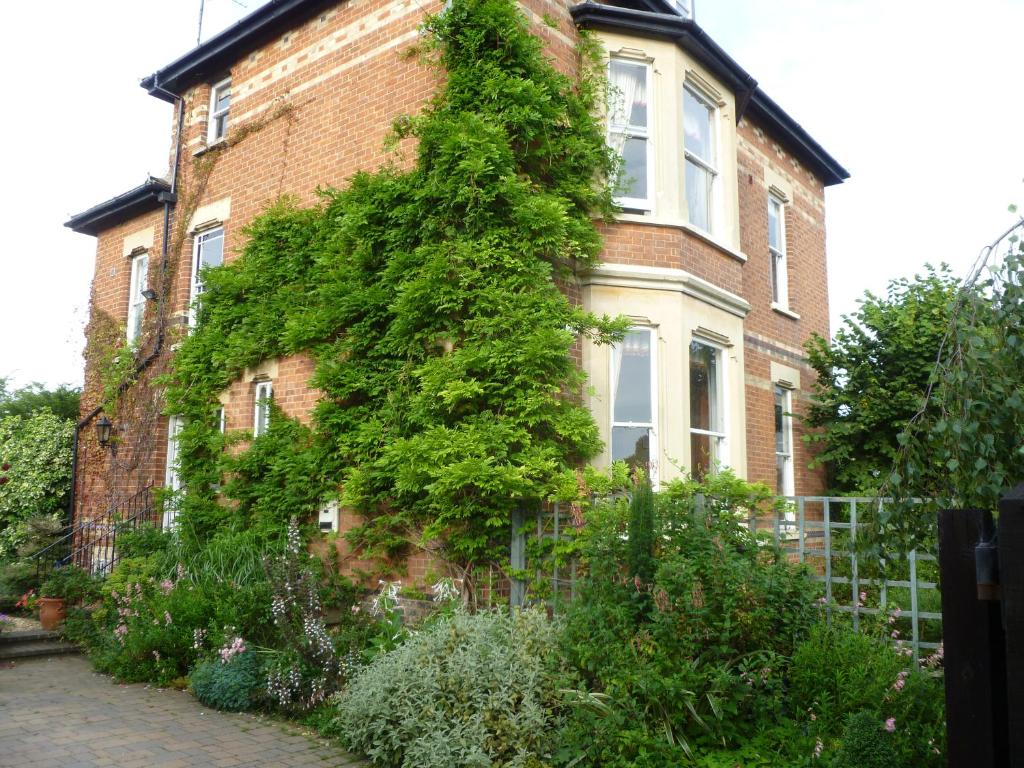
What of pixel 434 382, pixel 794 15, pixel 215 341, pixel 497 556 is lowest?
pixel 497 556

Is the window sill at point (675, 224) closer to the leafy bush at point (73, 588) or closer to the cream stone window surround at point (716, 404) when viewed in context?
the cream stone window surround at point (716, 404)

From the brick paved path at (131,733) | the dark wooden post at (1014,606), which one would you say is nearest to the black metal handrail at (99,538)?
the brick paved path at (131,733)

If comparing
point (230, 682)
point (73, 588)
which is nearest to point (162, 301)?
point (73, 588)

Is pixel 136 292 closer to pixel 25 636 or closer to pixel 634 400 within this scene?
pixel 25 636

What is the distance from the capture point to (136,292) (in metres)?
13.7

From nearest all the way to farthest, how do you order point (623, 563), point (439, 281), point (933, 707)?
point (933, 707), point (623, 563), point (439, 281)

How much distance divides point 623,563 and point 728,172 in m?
6.60

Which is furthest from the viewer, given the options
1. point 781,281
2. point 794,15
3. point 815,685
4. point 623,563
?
point 781,281

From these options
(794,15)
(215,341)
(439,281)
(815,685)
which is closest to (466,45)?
(439,281)

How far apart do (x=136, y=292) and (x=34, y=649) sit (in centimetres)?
689

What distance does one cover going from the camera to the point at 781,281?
13.4 meters

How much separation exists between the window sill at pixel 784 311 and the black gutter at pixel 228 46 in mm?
7897

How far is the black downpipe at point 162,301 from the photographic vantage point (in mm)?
11695

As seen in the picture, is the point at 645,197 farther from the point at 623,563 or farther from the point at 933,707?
the point at 933,707
